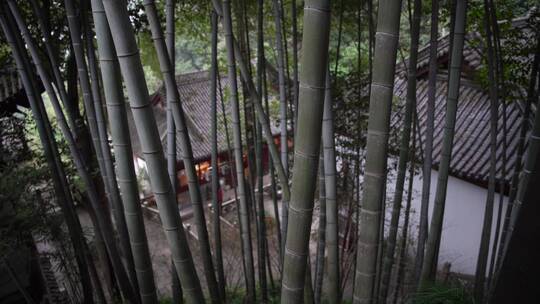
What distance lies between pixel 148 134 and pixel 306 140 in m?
0.57

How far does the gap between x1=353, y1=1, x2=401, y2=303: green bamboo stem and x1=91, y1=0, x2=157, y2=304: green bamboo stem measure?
0.95m

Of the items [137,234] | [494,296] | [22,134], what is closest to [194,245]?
[22,134]

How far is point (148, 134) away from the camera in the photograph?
55.4 inches

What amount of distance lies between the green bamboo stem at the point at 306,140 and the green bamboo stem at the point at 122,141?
2.41 feet

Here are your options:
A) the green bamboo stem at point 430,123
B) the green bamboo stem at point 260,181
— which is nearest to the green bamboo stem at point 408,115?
the green bamboo stem at point 430,123

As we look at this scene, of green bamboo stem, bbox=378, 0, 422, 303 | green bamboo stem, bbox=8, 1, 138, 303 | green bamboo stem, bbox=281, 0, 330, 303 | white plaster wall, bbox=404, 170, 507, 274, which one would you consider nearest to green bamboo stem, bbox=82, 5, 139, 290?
green bamboo stem, bbox=8, 1, 138, 303

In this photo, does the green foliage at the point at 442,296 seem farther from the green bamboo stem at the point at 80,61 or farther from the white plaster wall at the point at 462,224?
the white plaster wall at the point at 462,224

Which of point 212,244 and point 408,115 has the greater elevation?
point 408,115

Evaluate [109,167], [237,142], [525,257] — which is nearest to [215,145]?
[237,142]

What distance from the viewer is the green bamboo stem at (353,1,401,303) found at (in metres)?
1.27

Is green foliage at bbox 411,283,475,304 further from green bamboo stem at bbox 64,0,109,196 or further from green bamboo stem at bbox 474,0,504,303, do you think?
green bamboo stem at bbox 64,0,109,196

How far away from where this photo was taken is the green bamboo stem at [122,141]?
1.50m

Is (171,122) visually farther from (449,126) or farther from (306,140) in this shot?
(449,126)

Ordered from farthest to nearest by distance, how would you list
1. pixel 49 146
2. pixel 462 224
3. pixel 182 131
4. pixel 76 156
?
pixel 462 224
pixel 49 146
pixel 76 156
pixel 182 131
